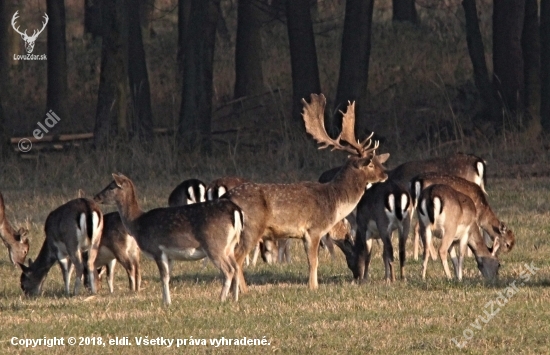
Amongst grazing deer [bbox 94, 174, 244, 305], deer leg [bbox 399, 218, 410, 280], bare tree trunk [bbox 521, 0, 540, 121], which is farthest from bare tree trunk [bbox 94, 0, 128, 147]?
grazing deer [bbox 94, 174, 244, 305]

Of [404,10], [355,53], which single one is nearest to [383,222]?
[355,53]

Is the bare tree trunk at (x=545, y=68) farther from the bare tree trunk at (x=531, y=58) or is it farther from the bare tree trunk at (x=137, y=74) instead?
the bare tree trunk at (x=137, y=74)

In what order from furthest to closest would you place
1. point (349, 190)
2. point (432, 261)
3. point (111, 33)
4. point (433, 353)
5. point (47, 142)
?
point (47, 142) < point (111, 33) < point (432, 261) < point (349, 190) < point (433, 353)

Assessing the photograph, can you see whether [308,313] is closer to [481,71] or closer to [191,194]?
[191,194]

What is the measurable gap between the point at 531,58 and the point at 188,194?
10.6m

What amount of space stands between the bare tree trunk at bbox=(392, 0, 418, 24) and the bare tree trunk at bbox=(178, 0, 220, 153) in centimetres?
1227

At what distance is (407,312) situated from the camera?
9.70 m

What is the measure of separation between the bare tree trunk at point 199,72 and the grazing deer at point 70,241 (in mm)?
11468

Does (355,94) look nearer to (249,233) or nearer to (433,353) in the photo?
(249,233)

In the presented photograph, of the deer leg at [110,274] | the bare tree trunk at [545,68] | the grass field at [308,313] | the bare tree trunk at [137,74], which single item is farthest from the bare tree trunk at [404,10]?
the deer leg at [110,274]

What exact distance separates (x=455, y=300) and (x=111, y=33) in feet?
46.1

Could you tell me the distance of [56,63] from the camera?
28453mm

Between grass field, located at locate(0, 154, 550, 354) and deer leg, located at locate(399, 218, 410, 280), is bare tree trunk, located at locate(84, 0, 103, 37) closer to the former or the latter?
grass field, located at locate(0, 154, 550, 354)

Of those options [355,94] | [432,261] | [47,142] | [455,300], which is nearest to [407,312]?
[455,300]
